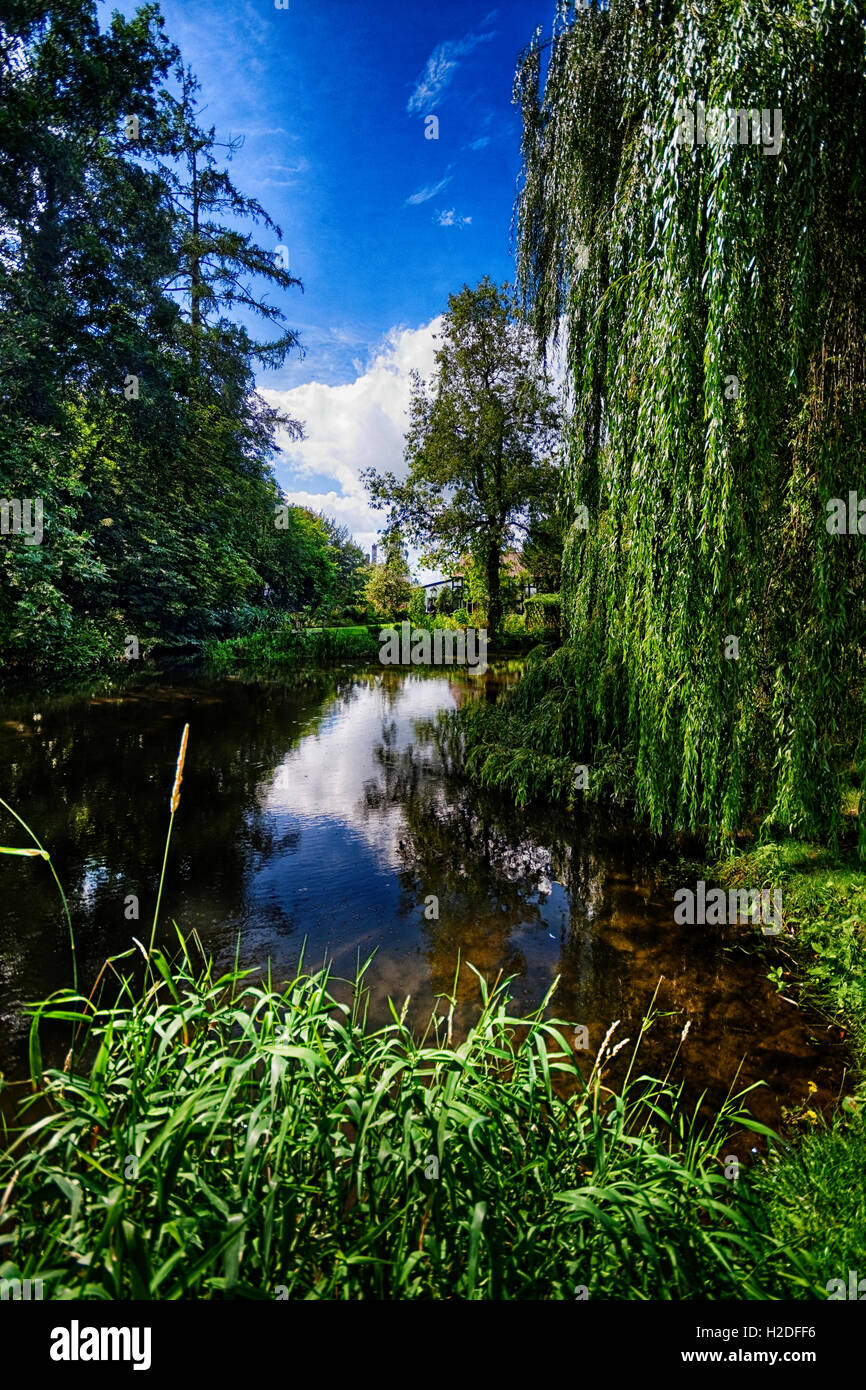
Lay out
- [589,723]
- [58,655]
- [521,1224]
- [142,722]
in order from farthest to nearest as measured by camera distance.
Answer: [58,655] → [142,722] → [589,723] → [521,1224]

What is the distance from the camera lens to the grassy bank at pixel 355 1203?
1147 mm

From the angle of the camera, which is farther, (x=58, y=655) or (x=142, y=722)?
(x=58, y=655)

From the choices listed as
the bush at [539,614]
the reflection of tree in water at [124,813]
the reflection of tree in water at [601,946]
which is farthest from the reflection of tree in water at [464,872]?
the bush at [539,614]

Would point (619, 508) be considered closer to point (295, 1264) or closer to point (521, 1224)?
point (521, 1224)

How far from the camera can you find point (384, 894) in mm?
4562

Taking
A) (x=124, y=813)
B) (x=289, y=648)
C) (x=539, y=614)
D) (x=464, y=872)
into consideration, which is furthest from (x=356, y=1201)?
(x=289, y=648)

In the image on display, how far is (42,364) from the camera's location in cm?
1209

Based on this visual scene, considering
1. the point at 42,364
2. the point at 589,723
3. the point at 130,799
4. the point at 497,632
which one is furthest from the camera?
the point at 497,632

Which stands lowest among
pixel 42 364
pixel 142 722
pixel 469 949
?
pixel 469 949

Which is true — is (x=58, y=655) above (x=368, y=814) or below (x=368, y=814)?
above

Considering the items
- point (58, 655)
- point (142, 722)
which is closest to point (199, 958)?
point (142, 722)

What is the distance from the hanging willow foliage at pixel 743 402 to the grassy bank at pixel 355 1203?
2.36 meters

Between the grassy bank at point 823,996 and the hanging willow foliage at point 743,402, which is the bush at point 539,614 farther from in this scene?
the hanging willow foliage at point 743,402
